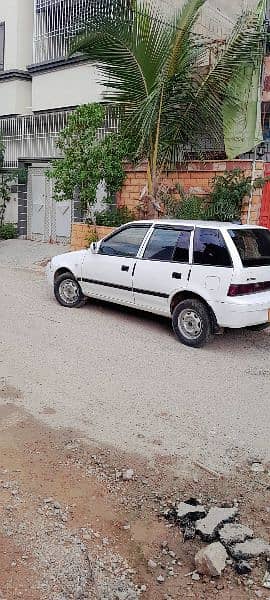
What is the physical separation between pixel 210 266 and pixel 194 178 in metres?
5.57

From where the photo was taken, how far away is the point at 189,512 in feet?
11.6

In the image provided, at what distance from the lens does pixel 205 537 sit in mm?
3312

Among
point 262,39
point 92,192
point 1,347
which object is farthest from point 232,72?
point 1,347

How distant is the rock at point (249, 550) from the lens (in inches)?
124

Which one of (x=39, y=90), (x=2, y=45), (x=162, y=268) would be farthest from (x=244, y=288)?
(x=2, y=45)

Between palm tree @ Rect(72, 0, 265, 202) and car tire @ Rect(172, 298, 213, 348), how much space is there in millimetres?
4704

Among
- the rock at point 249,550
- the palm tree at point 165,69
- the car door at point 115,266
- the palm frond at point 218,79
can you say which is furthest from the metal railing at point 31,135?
the rock at point 249,550

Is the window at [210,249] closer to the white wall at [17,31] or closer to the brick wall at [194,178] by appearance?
the brick wall at [194,178]

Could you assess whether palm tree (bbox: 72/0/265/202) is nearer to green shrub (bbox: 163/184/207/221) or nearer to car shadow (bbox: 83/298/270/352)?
green shrub (bbox: 163/184/207/221)

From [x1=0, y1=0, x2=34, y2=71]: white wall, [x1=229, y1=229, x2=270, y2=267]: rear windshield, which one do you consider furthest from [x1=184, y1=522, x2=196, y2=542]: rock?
[x1=0, y1=0, x2=34, y2=71]: white wall

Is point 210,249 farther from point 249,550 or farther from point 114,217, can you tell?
point 114,217

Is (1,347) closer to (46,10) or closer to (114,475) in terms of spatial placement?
(114,475)

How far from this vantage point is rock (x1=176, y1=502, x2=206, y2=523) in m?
3.50

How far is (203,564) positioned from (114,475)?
3.72ft
